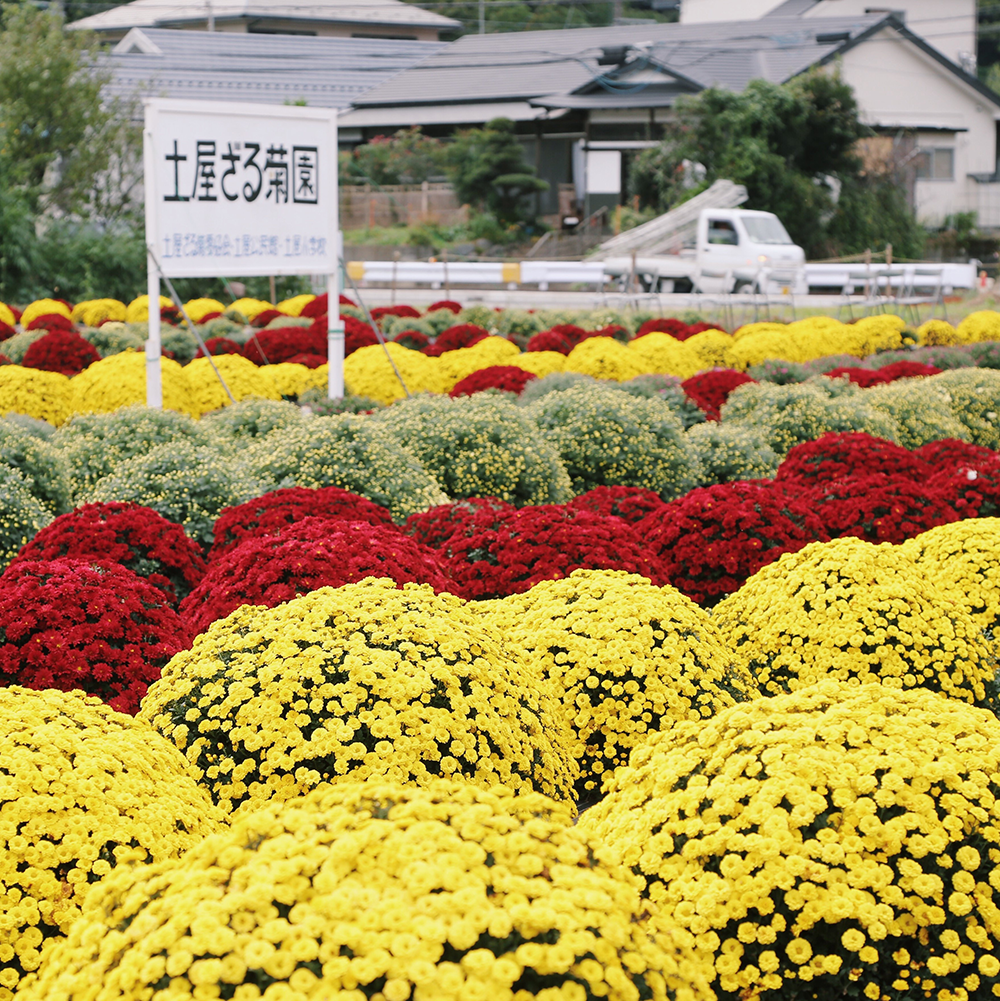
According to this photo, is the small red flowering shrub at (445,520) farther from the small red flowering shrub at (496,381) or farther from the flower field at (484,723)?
the small red flowering shrub at (496,381)

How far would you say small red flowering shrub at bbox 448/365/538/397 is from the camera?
11656mm

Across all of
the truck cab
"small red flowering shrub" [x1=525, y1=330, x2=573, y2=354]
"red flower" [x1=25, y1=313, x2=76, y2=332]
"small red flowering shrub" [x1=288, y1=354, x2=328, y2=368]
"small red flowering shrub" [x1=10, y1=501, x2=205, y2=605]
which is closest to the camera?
"small red flowering shrub" [x1=10, y1=501, x2=205, y2=605]

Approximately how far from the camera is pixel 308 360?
13656 mm

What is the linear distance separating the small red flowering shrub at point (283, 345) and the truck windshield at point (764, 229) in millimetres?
16861

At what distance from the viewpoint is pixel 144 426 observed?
8.37m

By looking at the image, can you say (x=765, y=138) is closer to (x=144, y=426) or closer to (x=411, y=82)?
(x=411, y=82)

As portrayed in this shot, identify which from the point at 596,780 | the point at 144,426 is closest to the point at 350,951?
the point at 596,780

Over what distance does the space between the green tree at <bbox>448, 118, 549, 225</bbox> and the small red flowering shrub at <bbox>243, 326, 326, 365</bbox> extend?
23.0m

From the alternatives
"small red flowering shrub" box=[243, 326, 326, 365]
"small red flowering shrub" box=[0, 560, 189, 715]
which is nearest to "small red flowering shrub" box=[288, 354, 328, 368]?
"small red flowering shrub" box=[243, 326, 326, 365]

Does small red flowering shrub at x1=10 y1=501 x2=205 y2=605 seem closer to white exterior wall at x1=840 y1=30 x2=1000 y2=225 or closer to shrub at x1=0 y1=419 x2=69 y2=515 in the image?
shrub at x1=0 y1=419 x2=69 y2=515

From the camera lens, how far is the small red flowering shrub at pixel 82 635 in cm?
437

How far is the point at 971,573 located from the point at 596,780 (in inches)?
87.4

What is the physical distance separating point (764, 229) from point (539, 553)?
26344 mm

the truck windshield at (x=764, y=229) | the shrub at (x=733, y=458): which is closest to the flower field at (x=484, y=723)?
the shrub at (x=733, y=458)
